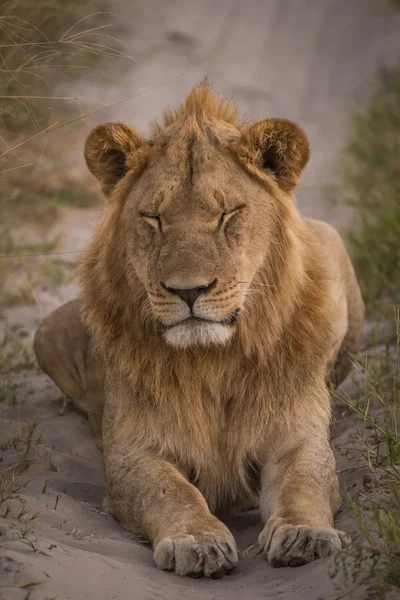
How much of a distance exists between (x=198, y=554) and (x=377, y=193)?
18.9ft

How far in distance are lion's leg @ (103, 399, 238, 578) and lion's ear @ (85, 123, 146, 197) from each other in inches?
38.3

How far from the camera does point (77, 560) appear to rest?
3404 millimetres

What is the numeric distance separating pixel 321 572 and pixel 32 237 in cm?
547

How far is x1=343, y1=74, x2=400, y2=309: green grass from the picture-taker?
7.54 m

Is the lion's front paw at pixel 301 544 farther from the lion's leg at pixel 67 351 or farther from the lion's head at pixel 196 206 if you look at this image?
the lion's leg at pixel 67 351

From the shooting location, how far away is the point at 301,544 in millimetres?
3568

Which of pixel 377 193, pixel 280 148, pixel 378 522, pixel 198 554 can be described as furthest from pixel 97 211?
pixel 377 193

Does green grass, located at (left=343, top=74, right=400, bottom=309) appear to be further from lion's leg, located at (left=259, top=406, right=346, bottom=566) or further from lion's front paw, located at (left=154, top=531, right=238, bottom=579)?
lion's front paw, located at (left=154, top=531, right=238, bottom=579)

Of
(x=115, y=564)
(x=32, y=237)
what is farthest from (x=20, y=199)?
(x=115, y=564)

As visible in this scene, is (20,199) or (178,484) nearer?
(178,484)

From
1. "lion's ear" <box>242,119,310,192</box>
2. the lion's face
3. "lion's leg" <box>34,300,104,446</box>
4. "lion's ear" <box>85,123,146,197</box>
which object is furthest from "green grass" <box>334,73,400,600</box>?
"lion's leg" <box>34,300,104,446</box>

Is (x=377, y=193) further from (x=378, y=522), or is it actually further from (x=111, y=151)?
(x=378, y=522)

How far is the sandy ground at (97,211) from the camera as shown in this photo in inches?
132

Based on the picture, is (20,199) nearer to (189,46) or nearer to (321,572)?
(189,46)
